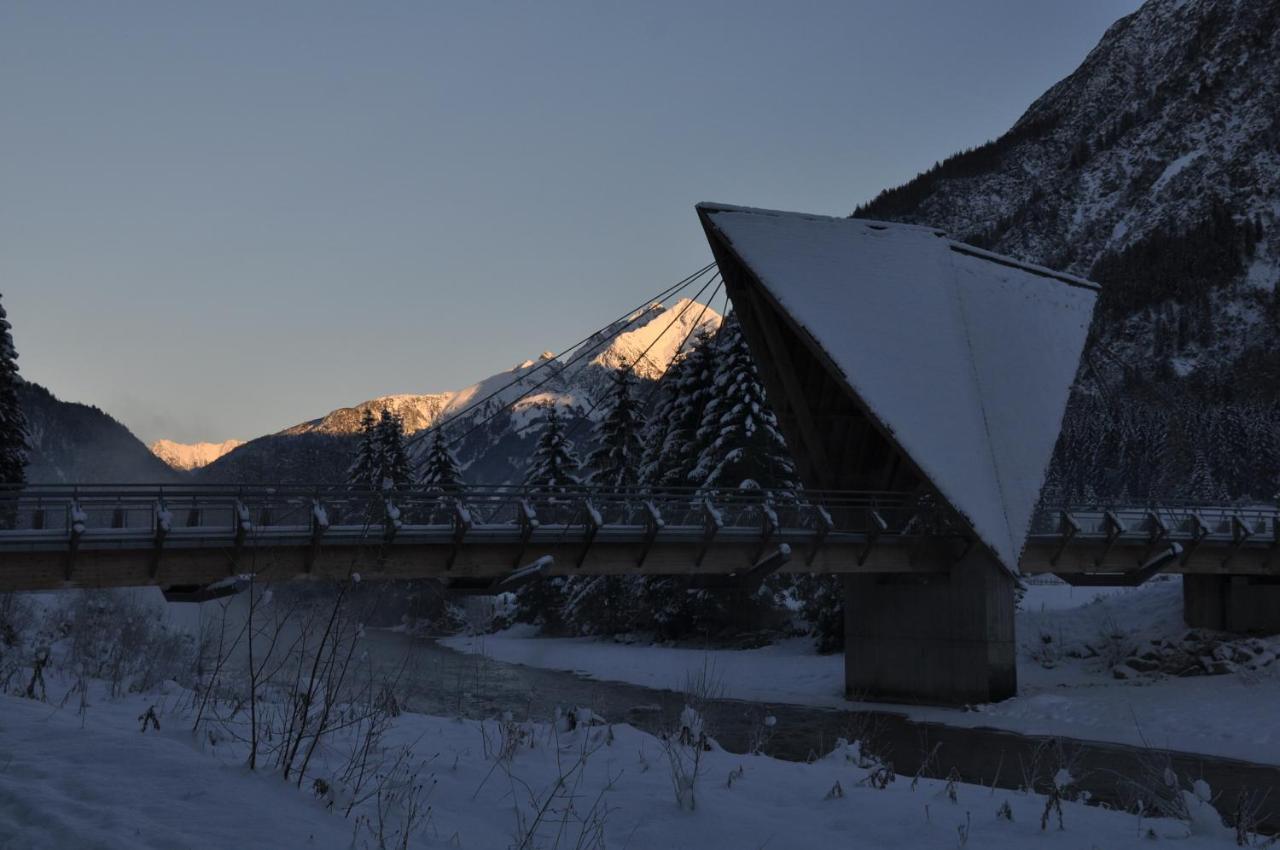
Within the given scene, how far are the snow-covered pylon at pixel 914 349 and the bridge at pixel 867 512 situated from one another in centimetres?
8

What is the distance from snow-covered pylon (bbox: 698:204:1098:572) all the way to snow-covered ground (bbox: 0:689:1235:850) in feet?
73.7

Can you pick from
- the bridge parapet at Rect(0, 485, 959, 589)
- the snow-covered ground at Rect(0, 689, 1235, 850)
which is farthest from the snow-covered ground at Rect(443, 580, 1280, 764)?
the snow-covered ground at Rect(0, 689, 1235, 850)

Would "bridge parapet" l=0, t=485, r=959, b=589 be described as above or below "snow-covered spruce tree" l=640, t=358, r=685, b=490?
below

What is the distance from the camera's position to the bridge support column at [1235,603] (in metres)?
37.8

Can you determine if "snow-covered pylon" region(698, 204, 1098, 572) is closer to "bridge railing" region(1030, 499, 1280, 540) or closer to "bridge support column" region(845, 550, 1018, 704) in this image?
"bridge railing" region(1030, 499, 1280, 540)

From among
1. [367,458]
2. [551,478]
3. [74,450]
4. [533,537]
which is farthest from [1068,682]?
[74,450]

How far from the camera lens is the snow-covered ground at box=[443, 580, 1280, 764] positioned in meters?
28.2

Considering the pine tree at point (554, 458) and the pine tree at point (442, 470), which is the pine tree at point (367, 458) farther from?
the pine tree at point (554, 458)

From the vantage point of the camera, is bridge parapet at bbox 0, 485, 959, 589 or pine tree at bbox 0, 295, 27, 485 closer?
bridge parapet at bbox 0, 485, 959, 589

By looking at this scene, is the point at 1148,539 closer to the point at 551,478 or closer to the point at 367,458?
the point at 551,478

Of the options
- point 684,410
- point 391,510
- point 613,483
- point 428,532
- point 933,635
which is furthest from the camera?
point 613,483

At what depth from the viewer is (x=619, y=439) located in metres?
57.8

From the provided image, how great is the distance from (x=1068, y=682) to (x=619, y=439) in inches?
1114

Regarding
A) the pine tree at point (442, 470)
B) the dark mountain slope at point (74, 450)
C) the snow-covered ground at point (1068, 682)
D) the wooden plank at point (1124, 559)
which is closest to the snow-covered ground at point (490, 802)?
the snow-covered ground at point (1068, 682)
